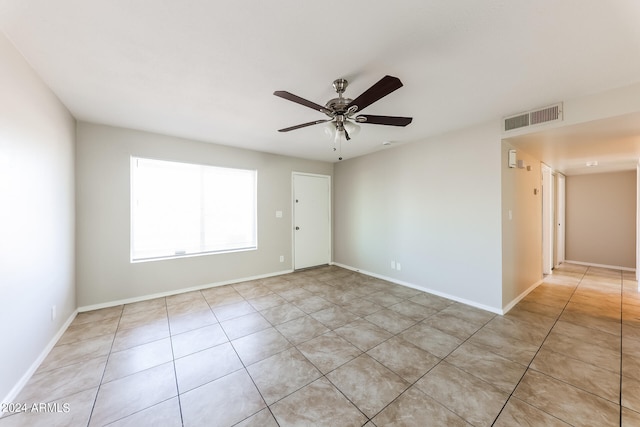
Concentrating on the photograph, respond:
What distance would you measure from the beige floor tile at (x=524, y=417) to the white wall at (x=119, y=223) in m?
3.80

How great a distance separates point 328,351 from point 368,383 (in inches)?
19.3

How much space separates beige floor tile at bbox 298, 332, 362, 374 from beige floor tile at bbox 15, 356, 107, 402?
165 centimetres

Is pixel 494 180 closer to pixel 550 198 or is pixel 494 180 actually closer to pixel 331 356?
pixel 331 356

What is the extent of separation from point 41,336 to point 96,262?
4.05ft

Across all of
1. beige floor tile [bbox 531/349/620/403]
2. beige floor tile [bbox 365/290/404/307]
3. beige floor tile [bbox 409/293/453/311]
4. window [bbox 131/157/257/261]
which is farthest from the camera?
window [bbox 131/157/257/261]

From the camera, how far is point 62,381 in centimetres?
178

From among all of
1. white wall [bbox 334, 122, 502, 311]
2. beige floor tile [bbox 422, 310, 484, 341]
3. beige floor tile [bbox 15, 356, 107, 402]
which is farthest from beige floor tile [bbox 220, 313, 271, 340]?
white wall [bbox 334, 122, 502, 311]

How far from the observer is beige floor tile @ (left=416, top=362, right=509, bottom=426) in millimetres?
1486

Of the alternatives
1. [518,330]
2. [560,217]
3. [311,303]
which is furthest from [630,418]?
[560,217]

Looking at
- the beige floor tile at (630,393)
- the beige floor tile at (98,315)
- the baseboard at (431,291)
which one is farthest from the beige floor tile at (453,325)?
the beige floor tile at (98,315)

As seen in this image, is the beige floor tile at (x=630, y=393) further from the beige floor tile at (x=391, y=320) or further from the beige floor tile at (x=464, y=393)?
the beige floor tile at (x=391, y=320)

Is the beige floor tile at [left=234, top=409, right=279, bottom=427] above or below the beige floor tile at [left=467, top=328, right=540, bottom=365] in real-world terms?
below

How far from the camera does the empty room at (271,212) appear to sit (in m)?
1.48

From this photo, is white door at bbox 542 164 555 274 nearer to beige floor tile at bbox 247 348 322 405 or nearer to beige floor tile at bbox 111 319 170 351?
beige floor tile at bbox 247 348 322 405
